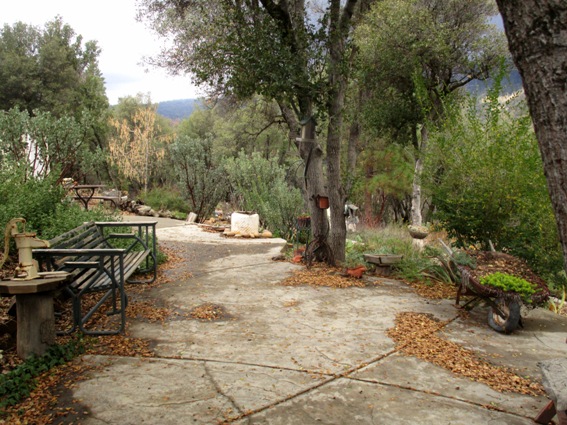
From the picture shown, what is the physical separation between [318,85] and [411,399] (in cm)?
492

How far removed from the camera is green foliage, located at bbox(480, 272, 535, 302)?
14.1 feet

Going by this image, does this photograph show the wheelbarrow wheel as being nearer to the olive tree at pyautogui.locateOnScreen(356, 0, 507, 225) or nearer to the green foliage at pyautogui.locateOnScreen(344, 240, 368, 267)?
the green foliage at pyautogui.locateOnScreen(344, 240, 368, 267)

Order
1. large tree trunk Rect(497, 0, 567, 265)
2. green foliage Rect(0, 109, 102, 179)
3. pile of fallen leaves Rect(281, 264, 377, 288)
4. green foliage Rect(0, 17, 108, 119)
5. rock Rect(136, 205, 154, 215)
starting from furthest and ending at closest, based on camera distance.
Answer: green foliage Rect(0, 17, 108, 119), rock Rect(136, 205, 154, 215), green foliage Rect(0, 109, 102, 179), pile of fallen leaves Rect(281, 264, 377, 288), large tree trunk Rect(497, 0, 567, 265)

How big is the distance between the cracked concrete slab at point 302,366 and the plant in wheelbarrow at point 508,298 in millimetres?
116

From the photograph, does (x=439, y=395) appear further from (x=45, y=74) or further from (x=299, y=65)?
(x=45, y=74)

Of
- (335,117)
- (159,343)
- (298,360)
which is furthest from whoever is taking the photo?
(335,117)

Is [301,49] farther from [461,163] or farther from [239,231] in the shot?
[239,231]

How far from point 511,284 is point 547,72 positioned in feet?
10.7

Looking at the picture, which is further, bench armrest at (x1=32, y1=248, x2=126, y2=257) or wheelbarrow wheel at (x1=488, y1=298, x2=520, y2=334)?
wheelbarrow wheel at (x1=488, y1=298, x2=520, y2=334)

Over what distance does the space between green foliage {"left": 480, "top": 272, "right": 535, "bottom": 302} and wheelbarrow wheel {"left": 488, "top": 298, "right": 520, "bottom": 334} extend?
0.36 feet

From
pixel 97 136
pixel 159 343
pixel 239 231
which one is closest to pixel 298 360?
pixel 159 343

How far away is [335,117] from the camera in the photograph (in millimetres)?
7121

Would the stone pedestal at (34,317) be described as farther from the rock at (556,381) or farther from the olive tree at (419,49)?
the olive tree at (419,49)

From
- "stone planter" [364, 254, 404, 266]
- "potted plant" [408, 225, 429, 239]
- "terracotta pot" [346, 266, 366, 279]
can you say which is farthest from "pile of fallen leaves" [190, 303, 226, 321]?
"potted plant" [408, 225, 429, 239]
